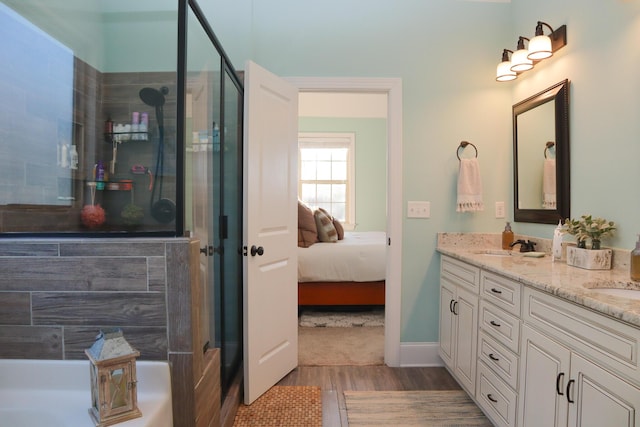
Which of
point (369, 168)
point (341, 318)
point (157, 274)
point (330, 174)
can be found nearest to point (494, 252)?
point (341, 318)

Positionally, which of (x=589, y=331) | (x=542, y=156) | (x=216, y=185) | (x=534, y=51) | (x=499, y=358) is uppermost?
(x=534, y=51)

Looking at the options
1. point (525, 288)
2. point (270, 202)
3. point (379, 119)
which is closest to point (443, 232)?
point (525, 288)

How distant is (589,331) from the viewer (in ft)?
3.74

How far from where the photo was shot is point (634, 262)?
1.44 metres

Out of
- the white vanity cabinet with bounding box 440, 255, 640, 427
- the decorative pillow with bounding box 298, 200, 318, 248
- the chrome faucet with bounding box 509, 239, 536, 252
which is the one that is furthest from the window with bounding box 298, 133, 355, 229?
the white vanity cabinet with bounding box 440, 255, 640, 427

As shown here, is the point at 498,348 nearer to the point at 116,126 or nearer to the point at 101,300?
the point at 101,300

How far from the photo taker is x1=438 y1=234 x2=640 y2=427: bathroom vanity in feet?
3.43

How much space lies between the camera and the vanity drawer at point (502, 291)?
1565 millimetres

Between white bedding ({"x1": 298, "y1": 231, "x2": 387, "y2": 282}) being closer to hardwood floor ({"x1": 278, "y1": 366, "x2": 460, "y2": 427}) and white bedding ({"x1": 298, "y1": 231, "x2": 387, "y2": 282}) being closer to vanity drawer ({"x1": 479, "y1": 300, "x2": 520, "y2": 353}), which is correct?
hardwood floor ({"x1": 278, "y1": 366, "x2": 460, "y2": 427})

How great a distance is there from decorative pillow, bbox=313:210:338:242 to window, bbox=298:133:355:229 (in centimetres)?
189

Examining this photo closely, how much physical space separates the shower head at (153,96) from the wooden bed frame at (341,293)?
93.7 inches

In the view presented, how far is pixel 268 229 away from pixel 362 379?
121 centimetres

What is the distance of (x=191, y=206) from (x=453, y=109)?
2.06 metres

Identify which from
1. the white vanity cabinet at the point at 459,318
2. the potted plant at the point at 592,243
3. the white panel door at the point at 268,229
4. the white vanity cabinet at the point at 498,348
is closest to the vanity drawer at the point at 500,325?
the white vanity cabinet at the point at 498,348
